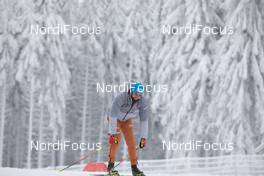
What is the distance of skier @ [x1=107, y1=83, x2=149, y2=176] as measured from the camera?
1053cm

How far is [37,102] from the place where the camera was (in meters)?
33.9

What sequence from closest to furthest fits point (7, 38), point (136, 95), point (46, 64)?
point (136, 95), point (46, 64), point (7, 38)

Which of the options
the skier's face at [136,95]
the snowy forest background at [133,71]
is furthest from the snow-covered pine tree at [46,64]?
the skier's face at [136,95]

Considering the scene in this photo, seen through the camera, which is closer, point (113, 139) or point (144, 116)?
point (144, 116)

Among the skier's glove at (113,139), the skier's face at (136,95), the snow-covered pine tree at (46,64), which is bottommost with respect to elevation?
the skier's glove at (113,139)

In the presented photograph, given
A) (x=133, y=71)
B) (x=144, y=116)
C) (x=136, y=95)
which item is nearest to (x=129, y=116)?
(x=144, y=116)

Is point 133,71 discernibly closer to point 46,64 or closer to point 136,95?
point 46,64

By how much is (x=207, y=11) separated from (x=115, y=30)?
10.8 metres

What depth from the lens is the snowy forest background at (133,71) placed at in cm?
2350

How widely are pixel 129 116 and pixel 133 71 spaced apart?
25.1m

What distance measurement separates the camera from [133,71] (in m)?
36.0

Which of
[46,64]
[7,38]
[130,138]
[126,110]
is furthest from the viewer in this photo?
[7,38]

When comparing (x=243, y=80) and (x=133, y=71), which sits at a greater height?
(x=133, y=71)

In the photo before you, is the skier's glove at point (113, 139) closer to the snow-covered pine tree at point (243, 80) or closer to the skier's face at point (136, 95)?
the skier's face at point (136, 95)
